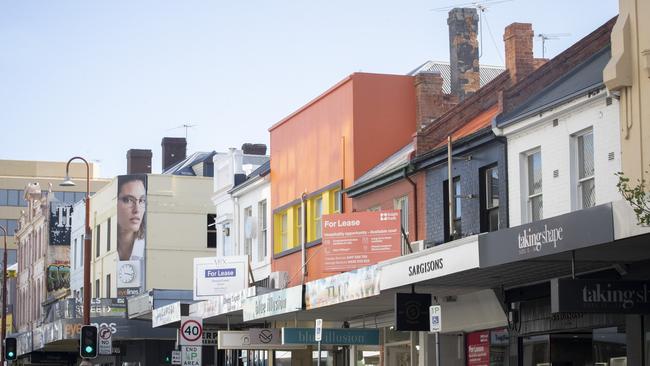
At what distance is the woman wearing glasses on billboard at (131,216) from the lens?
56.5 meters

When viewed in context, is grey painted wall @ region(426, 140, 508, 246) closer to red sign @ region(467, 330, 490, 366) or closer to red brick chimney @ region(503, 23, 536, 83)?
red sign @ region(467, 330, 490, 366)

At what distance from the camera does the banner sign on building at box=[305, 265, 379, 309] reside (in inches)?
984

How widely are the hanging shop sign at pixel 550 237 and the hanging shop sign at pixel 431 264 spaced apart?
506 mm

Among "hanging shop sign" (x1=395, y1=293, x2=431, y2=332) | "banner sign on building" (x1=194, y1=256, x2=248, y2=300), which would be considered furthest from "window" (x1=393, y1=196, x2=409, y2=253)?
"banner sign on building" (x1=194, y1=256, x2=248, y2=300)

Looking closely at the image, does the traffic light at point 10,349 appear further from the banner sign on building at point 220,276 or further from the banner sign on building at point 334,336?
the banner sign on building at point 334,336

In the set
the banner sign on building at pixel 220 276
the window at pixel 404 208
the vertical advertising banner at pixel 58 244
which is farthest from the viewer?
the vertical advertising banner at pixel 58 244

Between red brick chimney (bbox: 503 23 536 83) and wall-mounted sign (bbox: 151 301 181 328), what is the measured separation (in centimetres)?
1386

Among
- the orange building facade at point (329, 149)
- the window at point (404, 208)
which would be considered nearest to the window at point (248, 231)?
the orange building facade at point (329, 149)

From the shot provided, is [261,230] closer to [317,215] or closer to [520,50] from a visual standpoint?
[317,215]

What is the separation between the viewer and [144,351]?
172 feet

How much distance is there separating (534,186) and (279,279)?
41.9ft

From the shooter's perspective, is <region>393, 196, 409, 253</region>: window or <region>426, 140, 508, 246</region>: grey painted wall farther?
<region>393, 196, 409, 253</region>: window

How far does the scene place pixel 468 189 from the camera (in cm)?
2697

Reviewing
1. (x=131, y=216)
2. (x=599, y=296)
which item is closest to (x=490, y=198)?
(x=599, y=296)
